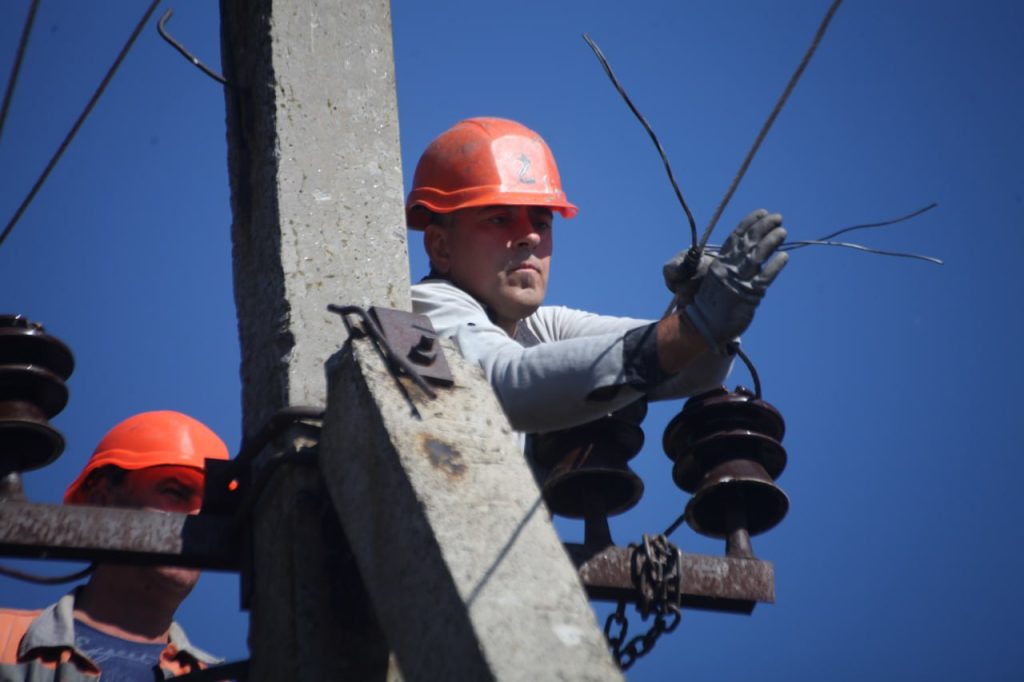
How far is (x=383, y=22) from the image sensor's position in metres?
4.50

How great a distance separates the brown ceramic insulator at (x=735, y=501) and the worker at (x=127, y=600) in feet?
4.77

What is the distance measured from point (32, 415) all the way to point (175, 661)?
5.59 feet

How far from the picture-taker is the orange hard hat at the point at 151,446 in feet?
20.0

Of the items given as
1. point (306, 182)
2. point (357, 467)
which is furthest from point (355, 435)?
point (306, 182)

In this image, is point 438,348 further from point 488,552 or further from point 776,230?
point 776,230

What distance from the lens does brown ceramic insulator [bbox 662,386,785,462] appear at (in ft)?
15.7

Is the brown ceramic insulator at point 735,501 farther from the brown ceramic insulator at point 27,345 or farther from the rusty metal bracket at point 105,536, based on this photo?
the brown ceramic insulator at point 27,345

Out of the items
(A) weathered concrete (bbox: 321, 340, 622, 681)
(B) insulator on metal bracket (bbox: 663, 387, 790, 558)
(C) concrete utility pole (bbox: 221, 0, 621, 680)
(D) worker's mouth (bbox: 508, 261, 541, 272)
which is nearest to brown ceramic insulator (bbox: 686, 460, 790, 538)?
(B) insulator on metal bracket (bbox: 663, 387, 790, 558)

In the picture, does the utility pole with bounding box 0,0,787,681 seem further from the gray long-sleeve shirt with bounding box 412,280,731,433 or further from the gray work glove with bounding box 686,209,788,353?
the gray work glove with bounding box 686,209,788,353

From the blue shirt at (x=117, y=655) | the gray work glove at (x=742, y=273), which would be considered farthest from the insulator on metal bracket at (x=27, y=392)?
the gray work glove at (x=742, y=273)

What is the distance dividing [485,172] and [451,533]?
241cm

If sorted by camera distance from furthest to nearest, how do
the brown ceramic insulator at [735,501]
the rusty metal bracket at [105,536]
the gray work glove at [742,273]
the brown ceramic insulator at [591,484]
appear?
the brown ceramic insulator at [735,501] → the brown ceramic insulator at [591,484] → the gray work glove at [742,273] → the rusty metal bracket at [105,536]

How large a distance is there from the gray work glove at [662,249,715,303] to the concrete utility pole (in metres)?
0.73

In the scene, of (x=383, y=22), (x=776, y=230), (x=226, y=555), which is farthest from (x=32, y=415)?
(x=776, y=230)
